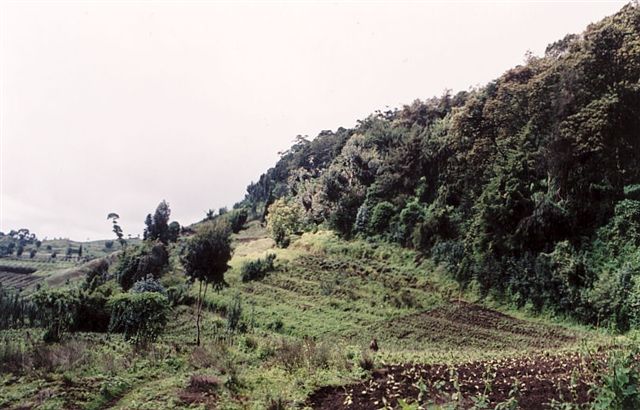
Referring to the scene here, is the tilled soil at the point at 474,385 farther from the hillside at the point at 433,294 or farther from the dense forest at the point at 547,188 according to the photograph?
the dense forest at the point at 547,188

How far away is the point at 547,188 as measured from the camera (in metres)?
19.9

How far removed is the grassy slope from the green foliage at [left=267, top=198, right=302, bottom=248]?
1338 mm

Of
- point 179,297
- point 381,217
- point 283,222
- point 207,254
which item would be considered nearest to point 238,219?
point 283,222

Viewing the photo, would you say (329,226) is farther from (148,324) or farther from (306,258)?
(148,324)

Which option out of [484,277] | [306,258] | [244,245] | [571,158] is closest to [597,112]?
[571,158]

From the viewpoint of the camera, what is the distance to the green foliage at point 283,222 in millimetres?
35562

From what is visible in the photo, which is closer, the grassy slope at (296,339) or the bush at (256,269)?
the grassy slope at (296,339)

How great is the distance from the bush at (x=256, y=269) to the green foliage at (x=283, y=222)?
5.99 metres

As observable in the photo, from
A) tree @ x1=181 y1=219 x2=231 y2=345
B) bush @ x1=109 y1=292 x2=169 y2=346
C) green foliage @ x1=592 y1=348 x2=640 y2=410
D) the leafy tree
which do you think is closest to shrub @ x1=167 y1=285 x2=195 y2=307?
bush @ x1=109 y1=292 x2=169 y2=346

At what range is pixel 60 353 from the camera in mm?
9445

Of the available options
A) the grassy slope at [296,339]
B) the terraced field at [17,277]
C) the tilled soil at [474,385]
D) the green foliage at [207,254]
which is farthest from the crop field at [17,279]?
the tilled soil at [474,385]

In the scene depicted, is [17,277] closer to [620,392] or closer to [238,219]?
[238,219]

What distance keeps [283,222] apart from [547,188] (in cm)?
2111

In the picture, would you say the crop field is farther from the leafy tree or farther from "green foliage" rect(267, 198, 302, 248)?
"green foliage" rect(267, 198, 302, 248)
